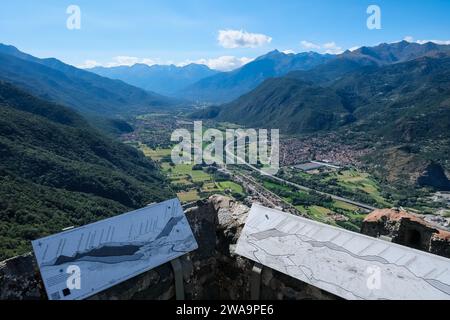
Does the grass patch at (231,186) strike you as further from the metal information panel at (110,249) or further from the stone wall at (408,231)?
the metal information panel at (110,249)

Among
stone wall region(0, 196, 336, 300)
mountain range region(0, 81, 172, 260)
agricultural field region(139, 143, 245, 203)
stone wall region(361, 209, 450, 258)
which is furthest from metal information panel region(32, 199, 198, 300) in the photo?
agricultural field region(139, 143, 245, 203)

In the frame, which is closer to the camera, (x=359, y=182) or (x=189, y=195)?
(x=189, y=195)

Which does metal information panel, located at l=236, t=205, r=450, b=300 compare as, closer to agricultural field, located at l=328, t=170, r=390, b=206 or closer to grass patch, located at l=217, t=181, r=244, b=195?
grass patch, located at l=217, t=181, r=244, b=195

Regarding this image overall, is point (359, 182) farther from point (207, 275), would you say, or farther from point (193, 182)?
point (207, 275)

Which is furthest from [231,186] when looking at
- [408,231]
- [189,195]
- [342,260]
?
[342,260]

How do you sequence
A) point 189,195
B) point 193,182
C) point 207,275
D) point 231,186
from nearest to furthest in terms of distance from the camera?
point 207,275 → point 189,195 → point 231,186 → point 193,182

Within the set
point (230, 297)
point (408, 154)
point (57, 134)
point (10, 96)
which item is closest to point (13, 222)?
point (230, 297)
